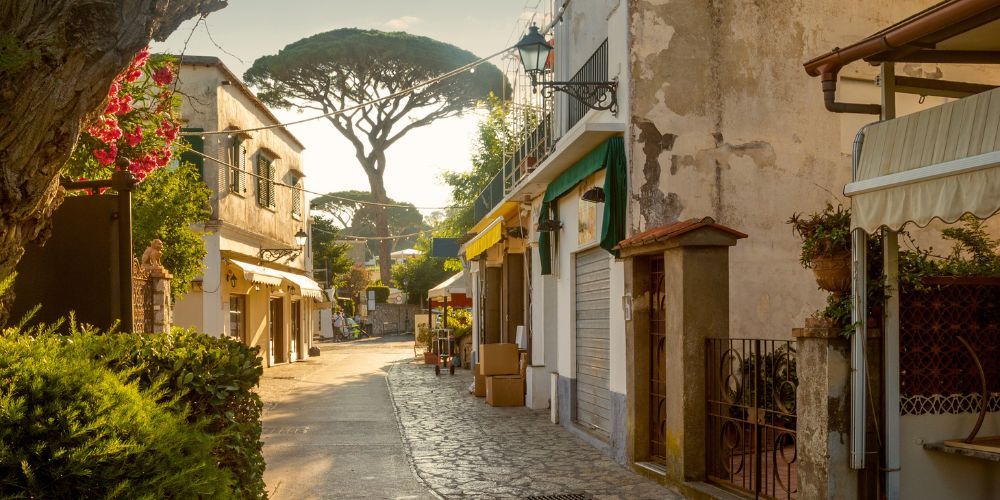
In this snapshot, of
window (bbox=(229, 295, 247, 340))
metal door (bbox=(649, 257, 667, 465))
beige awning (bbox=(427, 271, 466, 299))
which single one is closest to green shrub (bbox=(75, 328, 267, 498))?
metal door (bbox=(649, 257, 667, 465))

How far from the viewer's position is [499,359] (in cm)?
1745

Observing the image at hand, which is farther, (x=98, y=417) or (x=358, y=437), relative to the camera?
→ (x=358, y=437)

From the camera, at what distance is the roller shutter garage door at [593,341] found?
1198 centimetres

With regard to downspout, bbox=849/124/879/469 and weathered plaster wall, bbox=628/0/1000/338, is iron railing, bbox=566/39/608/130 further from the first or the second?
downspout, bbox=849/124/879/469

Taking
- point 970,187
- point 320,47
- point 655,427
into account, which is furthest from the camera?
point 320,47

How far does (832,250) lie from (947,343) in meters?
1.01

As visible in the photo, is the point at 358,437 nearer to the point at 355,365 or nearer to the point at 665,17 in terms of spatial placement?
the point at 665,17

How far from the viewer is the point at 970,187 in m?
5.34

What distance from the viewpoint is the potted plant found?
639cm

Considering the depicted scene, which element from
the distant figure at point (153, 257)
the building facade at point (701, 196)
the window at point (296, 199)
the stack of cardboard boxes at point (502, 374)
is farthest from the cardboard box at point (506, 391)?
the window at point (296, 199)

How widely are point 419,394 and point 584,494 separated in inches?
412

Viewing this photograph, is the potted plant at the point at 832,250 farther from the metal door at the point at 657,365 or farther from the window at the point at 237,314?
the window at the point at 237,314

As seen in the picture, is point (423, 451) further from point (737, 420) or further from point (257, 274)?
point (257, 274)

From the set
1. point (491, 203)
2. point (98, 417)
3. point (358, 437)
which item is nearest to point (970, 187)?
point (98, 417)
